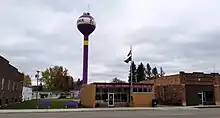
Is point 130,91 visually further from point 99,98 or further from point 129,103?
point 99,98

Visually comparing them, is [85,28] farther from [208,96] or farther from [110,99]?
[208,96]

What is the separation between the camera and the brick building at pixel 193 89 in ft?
171

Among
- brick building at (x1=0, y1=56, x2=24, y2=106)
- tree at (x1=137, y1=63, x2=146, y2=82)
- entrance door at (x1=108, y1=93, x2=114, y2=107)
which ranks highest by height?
tree at (x1=137, y1=63, x2=146, y2=82)

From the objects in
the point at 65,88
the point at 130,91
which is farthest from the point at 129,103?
the point at 65,88

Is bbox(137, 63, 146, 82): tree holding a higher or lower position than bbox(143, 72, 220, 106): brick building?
higher

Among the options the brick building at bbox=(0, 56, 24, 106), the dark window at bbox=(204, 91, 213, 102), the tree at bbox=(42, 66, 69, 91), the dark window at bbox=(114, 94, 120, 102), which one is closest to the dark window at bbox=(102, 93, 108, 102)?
the dark window at bbox=(114, 94, 120, 102)

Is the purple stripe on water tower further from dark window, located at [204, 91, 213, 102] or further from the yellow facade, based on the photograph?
dark window, located at [204, 91, 213, 102]

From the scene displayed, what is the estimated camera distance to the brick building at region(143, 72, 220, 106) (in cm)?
5216

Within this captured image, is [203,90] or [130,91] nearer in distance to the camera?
[130,91]

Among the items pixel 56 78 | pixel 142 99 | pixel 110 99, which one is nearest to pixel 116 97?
pixel 110 99

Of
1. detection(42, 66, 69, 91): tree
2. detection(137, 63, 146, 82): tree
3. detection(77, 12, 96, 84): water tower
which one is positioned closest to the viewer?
detection(77, 12, 96, 84): water tower

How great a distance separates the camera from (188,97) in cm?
5219

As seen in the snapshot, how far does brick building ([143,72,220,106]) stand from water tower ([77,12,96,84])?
102 feet

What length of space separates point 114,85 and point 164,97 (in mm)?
12567
